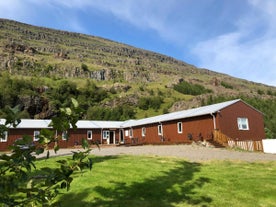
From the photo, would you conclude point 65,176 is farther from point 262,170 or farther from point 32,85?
point 32,85

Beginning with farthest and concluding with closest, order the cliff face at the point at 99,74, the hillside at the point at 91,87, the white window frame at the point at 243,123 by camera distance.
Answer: the cliff face at the point at 99,74
the hillside at the point at 91,87
the white window frame at the point at 243,123

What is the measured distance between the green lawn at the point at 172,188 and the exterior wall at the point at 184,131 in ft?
52.6

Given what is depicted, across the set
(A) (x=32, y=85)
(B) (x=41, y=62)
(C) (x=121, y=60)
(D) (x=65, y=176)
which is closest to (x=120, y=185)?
(D) (x=65, y=176)

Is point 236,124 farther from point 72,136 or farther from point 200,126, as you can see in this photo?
point 72,136

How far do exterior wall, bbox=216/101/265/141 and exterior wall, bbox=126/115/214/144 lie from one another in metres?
1.24

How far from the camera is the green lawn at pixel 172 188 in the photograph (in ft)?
25.7

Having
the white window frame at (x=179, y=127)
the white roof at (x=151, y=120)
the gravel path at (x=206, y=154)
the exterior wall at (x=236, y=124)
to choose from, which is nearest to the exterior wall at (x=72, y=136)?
the white roof at (x=151, y=120)

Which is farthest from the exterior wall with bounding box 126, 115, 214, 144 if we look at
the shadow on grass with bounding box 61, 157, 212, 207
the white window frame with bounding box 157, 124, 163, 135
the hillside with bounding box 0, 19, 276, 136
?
the shadow on grass with bounding box 61, 157, 212, 207

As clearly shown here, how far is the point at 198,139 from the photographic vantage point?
2917cm

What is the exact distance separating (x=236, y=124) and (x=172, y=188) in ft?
71.5

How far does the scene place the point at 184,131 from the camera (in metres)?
31.4

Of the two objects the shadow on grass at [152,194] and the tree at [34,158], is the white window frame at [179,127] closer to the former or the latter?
the shadow on grass at [152,194]

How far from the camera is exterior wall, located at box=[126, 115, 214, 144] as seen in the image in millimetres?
28500

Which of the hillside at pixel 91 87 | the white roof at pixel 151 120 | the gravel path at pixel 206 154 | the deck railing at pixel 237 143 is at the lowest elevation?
the gravel path at pixel 206 154
